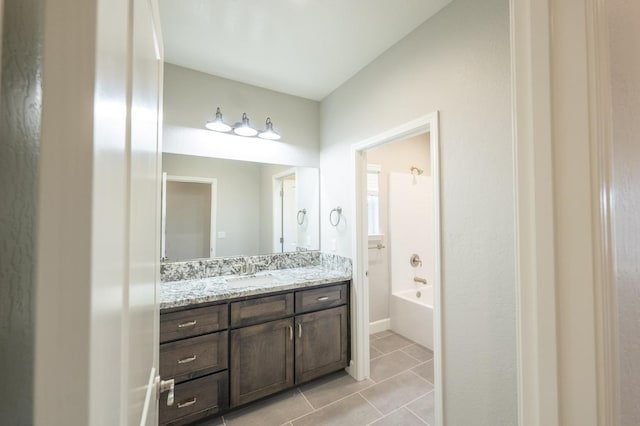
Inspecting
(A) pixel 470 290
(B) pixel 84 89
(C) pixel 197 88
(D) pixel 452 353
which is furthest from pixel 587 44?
(C) pixel 197 88

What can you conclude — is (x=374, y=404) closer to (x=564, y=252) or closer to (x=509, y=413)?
(x=509, y=413)

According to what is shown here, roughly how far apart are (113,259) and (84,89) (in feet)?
0.72

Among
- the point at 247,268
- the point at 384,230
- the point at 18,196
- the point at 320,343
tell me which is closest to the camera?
the point at 18,196

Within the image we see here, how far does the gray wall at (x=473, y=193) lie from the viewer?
1.31 m

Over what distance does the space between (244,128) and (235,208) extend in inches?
30.8

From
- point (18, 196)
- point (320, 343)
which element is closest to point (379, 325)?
point (320, 343)

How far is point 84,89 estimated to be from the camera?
0.84 feet

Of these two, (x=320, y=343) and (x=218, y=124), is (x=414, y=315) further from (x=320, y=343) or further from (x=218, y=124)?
(x=218, y=124)

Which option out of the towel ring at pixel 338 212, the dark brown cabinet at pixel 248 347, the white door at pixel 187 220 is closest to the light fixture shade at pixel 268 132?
the white door at pixel 187 220

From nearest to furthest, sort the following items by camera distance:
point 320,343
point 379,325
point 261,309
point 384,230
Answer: point 261,309
point 320,343
point 379,325
point 384,230

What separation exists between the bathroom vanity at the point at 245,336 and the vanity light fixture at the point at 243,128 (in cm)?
137

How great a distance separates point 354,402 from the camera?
6.56 feet

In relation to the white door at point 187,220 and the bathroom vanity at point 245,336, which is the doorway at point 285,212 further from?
the white door at point 187,220

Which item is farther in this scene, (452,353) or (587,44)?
(452,353)
